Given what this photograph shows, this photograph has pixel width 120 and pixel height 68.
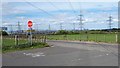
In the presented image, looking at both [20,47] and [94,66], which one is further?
[20,47]

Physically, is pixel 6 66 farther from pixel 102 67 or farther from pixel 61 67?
pixel 102 67

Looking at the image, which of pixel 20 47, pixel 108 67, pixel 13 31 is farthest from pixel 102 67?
pixel 13 31

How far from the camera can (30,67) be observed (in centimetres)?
1372

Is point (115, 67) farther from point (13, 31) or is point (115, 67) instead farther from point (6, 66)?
point (13, 31)

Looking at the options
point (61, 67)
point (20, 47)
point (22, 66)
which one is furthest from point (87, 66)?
point (20, 47)

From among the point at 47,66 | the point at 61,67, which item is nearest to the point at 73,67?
the point at 61,67

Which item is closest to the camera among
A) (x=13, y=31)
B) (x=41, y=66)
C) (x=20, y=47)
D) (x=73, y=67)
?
(x=73, y=67)

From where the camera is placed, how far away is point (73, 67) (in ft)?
43.2

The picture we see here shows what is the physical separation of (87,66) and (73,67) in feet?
2.55

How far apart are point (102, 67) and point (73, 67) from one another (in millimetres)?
1321

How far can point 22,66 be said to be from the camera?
557 inches

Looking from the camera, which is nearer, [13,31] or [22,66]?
[22,66]

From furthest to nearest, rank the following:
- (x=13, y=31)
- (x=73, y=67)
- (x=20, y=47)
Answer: (x=13, y=31) → (x=20, y=47) → (x=73, y=67)

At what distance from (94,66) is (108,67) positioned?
2.14ft
